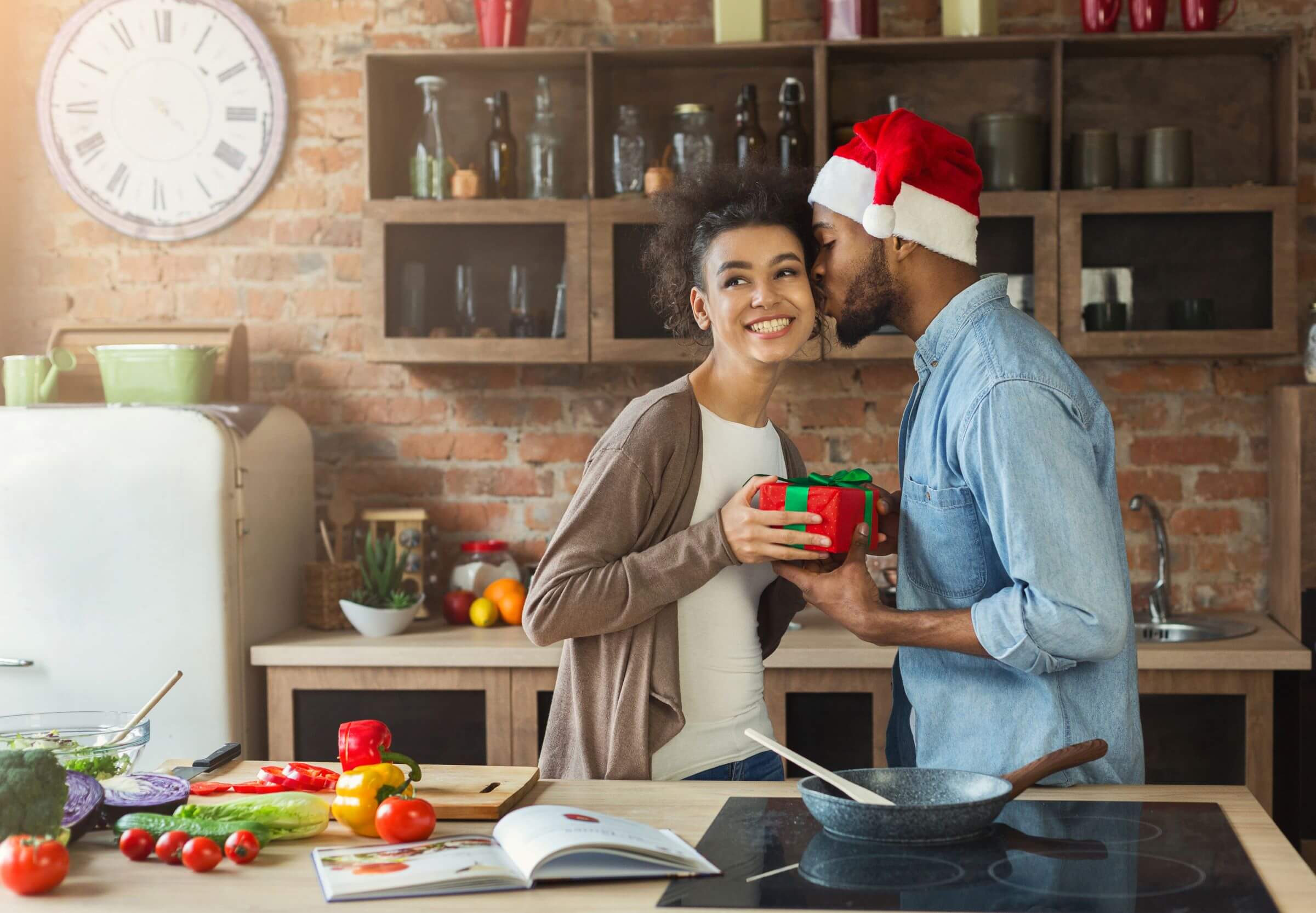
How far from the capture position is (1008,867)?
1.22 meters

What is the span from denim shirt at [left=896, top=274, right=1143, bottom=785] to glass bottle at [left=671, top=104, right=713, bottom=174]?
4.75ft

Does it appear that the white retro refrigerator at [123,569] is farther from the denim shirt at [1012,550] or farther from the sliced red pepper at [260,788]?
the denim shirt at [1012,550]

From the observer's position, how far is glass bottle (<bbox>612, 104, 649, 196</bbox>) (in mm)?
3133

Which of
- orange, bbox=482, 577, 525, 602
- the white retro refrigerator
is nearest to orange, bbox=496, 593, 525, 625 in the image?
orange, bbox=482, 577, 525, 602

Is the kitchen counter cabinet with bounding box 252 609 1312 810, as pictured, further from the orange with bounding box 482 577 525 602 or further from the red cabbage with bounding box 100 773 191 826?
the red cabbage with bounding box 100 773 191 826

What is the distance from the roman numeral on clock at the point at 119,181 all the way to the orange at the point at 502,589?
151cm

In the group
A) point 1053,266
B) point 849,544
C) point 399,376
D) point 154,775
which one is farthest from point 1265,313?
point 154,775

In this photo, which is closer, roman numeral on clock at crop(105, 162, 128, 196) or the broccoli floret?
the broccoli floret

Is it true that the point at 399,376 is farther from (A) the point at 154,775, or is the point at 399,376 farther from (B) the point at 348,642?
(A) the point at 154,775

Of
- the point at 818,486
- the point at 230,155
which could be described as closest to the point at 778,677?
the point at 818,486

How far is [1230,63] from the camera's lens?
10.6 feet

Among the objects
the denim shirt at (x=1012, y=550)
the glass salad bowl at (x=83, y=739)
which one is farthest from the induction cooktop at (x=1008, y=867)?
the glass salad bowl at (x=83, y=739)

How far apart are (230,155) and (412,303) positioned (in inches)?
29.1

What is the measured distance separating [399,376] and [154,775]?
205cm
